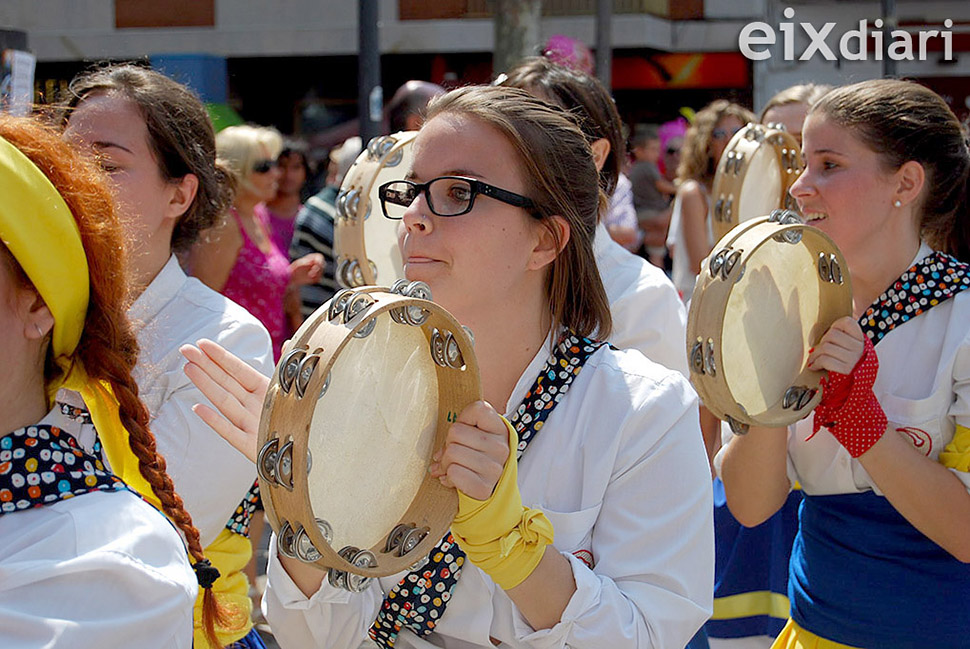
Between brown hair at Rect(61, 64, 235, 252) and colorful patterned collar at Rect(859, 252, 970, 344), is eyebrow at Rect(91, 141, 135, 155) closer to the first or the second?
brown hair at Rect(61, 64, 235, 252)

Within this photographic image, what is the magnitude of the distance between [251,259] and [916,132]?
3528 millimetres

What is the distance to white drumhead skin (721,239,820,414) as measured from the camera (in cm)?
238

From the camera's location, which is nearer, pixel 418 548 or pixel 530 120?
pixel 418 548

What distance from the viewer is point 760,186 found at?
4.34 meters

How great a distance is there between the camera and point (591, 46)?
23156 mm

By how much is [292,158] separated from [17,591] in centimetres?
672

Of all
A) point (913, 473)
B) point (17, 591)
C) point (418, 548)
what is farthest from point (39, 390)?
point (913, 473)

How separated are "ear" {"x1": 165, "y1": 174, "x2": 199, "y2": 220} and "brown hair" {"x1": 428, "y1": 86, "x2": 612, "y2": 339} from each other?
965mm

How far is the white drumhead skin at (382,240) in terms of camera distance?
3.31 m

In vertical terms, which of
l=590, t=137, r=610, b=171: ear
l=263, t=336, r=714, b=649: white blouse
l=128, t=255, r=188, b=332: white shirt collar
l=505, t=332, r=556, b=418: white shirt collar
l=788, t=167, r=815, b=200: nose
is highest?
l=590, t=137, r=610, b=171: ear

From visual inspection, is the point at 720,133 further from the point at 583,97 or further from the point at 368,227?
the point at 368,227

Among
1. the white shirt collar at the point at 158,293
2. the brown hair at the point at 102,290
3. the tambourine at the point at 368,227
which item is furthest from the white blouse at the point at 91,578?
the tambourine at the point at 368,227

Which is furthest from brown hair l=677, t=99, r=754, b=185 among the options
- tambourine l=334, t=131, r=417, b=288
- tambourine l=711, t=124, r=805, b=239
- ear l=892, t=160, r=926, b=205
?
ear l=892, t=160, r=926, b=205

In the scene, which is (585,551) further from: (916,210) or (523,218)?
(916,210)
